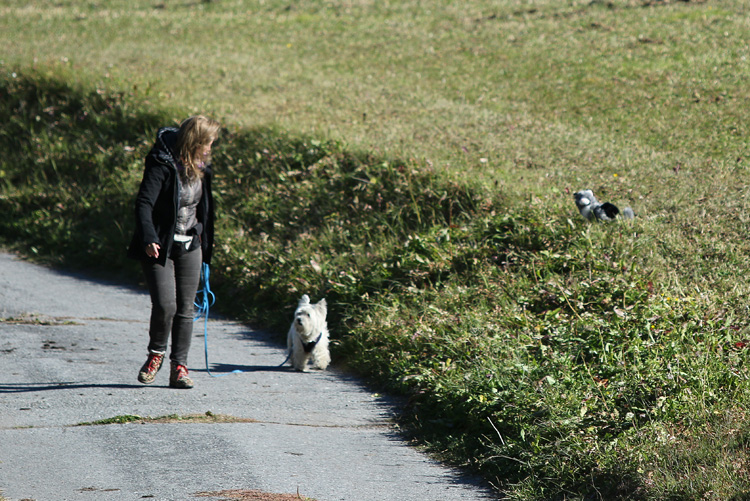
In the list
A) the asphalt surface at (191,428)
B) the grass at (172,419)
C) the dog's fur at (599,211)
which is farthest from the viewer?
the dog's fur at (599,211)

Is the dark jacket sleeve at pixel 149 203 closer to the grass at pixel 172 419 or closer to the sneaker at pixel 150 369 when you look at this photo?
the sneaker at pixel 150 369

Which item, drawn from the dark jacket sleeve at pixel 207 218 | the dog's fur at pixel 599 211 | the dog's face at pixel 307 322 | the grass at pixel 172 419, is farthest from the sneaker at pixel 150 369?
the dog's fur at pixel 599 211

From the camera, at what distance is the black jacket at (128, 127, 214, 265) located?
5.87 metres

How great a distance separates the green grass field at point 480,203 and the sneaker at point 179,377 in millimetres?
1621

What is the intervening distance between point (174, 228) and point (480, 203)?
164 inches

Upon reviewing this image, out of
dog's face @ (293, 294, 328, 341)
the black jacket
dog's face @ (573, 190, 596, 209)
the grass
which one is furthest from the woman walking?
dog's face @ (573, 190, 596, 209)

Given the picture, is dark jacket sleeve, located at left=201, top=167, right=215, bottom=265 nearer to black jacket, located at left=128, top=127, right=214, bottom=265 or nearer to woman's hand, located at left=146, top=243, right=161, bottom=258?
black jacket, located at left=128, top=127, right=214, bottom=265

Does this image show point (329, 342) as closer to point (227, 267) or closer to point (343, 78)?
point (227, 267)

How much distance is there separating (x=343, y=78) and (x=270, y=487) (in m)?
13.7

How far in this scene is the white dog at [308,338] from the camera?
7113mm

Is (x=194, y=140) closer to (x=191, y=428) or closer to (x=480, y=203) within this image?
(x=191, y=428)

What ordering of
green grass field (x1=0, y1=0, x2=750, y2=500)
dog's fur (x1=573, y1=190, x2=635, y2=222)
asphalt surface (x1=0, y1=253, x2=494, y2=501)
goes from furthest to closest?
1. dog's fur (x1=573, y1=190, x2=635, y2=222)
2. green grass field (x1=0, y1=0, x2=750, y2=500)
3. asphalt surface (x1=0, y1=253, x2=494, y2=501)

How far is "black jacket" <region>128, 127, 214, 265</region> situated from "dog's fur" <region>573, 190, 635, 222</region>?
419 cm

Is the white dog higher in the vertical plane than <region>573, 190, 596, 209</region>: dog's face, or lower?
lower
